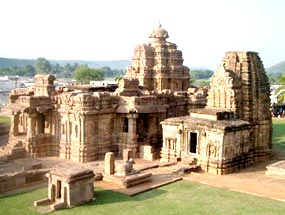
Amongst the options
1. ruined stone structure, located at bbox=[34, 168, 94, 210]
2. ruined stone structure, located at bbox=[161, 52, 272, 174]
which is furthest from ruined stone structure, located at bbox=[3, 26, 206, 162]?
ruined stone structure, located at bbox=[34, 168, 94, 210]

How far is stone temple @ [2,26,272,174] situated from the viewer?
2036 centimetres

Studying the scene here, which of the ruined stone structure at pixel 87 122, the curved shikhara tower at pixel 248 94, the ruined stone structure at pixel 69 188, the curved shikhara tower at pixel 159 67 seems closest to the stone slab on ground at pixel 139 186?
the ruined stone structure at pixel 69 188

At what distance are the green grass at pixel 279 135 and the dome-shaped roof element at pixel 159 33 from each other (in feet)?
41.4

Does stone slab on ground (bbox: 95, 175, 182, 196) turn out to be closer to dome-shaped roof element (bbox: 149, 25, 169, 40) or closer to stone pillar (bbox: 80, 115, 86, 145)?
stone pillar (bbox: 80, 115, 86, 145)

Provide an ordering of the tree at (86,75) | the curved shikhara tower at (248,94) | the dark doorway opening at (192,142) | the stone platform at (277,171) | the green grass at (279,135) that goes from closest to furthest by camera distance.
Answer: the stone platform at (277,171) → the dark doorway opening at (192,142) → the curved shikhara tower at (248,94) → the green grass at (279,135) → the tree at (86,75)

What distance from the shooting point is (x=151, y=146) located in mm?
23078

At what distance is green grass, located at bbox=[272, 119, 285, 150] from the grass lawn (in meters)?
12.4

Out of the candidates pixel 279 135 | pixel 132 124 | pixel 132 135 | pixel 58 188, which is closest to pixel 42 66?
pixel 279 135

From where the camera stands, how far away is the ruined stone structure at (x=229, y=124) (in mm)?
19812

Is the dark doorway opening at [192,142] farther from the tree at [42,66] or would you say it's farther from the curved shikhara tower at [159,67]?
the tree at [42,66]

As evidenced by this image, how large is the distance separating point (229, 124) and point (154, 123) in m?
6.41

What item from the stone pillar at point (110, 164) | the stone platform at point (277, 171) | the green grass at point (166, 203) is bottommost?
the green grass at point (166, 203)

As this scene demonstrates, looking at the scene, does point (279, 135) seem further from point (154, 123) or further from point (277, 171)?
point (277, 171)

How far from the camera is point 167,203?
15.0 m
